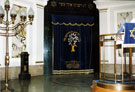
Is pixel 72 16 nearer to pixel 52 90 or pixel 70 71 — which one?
pixel 70 71

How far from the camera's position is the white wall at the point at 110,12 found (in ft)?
30.2

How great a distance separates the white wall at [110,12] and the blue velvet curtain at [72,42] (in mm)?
707

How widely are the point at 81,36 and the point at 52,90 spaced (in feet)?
15.1

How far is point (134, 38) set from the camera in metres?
3.94

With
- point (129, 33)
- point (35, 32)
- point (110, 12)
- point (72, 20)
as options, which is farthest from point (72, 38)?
point (129, 33)

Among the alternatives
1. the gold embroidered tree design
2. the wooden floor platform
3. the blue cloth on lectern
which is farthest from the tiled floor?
the gold embroidered tree design

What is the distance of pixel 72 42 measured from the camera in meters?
9.15

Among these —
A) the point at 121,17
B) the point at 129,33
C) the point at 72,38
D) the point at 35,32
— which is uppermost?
the point at 121,17

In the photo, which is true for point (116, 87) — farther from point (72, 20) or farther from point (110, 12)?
point (110, 12)

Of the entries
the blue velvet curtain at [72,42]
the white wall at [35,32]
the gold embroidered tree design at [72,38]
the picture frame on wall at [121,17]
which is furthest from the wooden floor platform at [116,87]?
the picture frame on wall at [121,17]

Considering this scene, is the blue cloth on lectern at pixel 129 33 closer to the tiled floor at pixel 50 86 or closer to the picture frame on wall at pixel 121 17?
the tiled floor at pixel 50 86

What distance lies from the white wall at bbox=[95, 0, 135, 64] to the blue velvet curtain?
0.71 metres

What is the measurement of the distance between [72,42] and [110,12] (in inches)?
101

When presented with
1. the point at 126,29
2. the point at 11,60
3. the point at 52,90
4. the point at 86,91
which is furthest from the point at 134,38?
the point at 11,60
